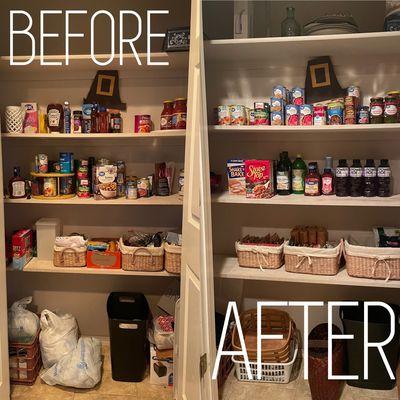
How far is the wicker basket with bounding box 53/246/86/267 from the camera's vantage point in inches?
107

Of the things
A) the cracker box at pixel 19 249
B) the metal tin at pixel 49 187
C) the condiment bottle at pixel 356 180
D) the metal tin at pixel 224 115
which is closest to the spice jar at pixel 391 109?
the condiment bottle at pixel 356 180

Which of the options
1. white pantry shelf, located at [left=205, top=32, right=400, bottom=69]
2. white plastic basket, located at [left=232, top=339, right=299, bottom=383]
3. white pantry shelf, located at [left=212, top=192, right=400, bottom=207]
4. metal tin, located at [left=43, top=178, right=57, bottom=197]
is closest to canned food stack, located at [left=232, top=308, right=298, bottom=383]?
white plastic basket, located at [left=232, top=339, right=299, bottom=383]

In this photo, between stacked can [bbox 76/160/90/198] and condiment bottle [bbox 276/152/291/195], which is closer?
condiment bottle [bbox 276/152/291/195]

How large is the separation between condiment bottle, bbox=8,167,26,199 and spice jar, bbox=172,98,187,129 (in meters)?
→ 0.96

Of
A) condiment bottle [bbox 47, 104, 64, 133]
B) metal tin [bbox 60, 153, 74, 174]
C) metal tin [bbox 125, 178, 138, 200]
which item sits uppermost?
condiment bottle [bbox 47, 104, 64, 133]

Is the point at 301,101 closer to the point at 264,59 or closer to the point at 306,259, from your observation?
the point at 264,59

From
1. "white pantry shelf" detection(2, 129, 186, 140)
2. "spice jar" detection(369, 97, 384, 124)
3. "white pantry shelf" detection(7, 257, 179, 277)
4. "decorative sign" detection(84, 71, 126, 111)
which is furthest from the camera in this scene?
"decorative sign" detection(84, 71, 126, 111)

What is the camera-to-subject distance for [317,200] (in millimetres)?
2379

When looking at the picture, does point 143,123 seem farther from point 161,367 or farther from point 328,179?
point 161,367

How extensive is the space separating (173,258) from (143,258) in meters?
0.18

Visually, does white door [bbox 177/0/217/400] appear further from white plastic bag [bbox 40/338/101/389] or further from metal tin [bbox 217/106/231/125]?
white plastic bag [bbox 40/338/101/389]

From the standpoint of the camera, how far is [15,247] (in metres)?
2.74

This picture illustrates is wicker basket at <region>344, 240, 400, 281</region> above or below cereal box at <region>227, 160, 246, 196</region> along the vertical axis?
below

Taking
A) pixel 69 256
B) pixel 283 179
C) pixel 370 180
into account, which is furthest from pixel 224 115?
pixel 69 256
